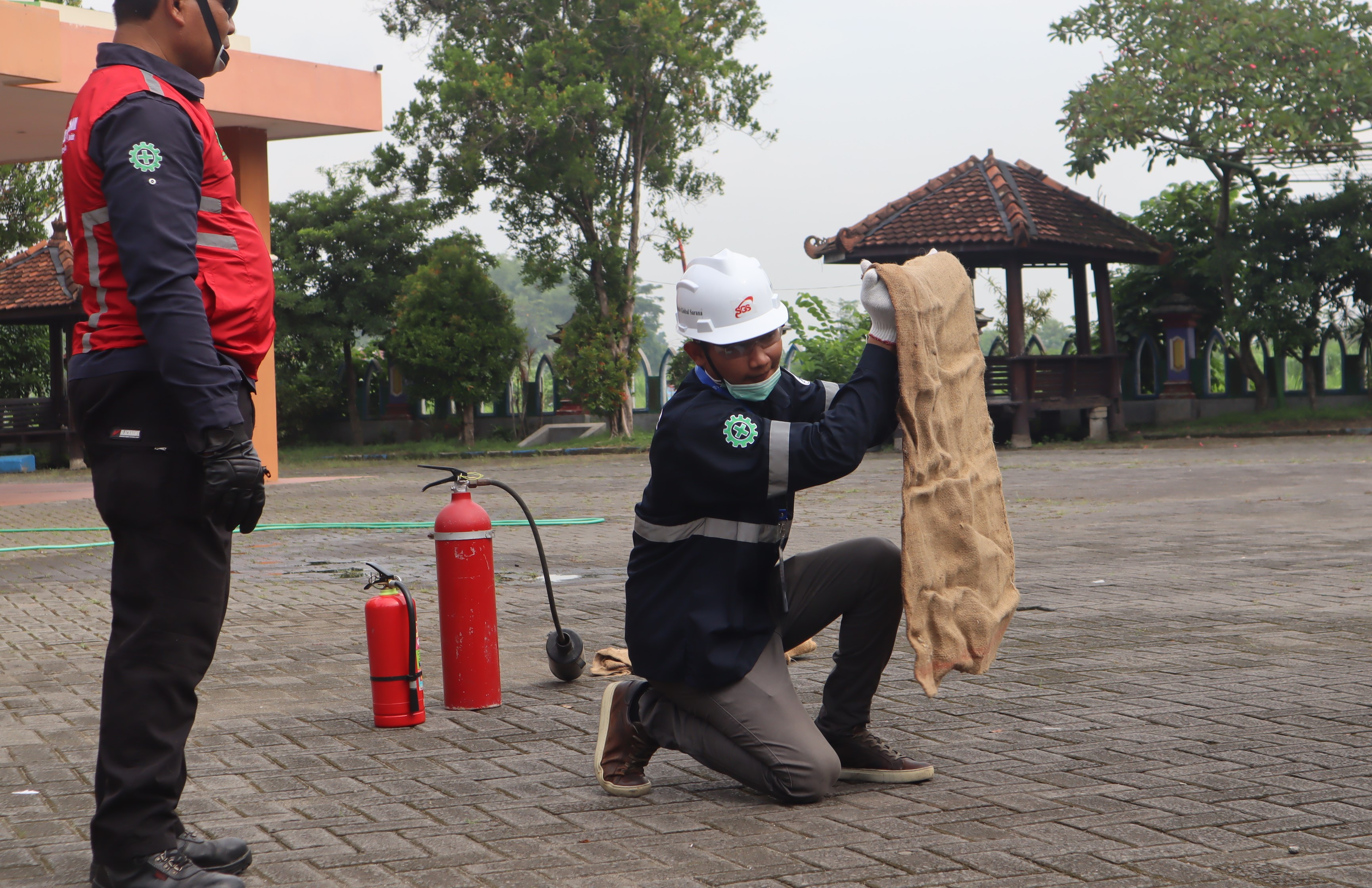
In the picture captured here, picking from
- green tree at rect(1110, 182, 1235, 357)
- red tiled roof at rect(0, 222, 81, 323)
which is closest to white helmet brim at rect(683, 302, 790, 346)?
red tiled roof at rect(0, 222, 81, 323)

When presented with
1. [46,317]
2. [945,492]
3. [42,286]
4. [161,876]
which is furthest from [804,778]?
[42,286]

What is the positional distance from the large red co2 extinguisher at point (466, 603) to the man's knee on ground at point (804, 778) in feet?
5.21

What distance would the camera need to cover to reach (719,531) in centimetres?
390

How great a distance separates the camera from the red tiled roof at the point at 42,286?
27.8m

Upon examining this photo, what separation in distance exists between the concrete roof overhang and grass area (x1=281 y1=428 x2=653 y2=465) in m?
10.7

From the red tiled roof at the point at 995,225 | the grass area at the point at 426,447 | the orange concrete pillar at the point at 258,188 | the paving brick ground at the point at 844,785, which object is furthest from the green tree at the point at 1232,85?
the paving brick ground at the point at 844,785

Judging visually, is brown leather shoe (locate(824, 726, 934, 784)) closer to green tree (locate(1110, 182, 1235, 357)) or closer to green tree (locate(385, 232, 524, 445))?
green tree (locate(1110, 182, 1235, 357))

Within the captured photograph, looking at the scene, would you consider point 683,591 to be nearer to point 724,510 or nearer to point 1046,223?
point 724,510

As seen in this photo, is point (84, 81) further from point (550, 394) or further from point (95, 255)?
Result: point (550, 394)

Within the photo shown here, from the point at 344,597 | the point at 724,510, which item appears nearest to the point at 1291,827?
the point at 724,510

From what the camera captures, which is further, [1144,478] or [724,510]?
[1144,478]

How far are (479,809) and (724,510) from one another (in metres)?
1.05

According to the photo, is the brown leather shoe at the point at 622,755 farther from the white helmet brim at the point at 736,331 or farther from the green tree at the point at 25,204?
the green tree at the point at 25,204

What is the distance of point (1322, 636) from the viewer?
6.31 m
